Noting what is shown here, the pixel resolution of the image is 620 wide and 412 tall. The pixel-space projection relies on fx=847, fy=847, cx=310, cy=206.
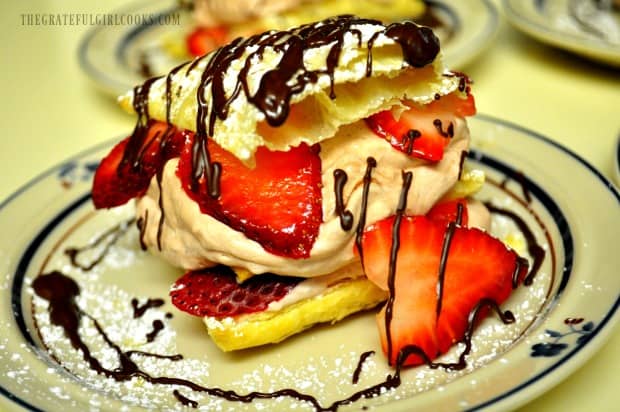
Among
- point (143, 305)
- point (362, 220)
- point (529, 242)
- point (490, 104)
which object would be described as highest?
point (362, 220)

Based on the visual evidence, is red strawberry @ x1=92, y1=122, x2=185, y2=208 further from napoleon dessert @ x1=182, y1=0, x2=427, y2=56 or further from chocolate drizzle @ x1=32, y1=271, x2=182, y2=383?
napoleon dessert @ x1=182, y1=0, x2=427, y2=56

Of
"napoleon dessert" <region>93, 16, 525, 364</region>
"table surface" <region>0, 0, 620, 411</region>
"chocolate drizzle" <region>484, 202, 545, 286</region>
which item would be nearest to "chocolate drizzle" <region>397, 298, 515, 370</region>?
"napoleon dessert" <region>93, 16, 525, 364</region>

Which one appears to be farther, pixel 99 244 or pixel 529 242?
pixel 99 244

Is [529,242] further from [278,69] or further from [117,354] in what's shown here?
[117,354]

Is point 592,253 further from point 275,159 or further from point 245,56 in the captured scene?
point 245,56

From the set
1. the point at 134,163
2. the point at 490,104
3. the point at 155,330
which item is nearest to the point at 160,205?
the point at 134,163
